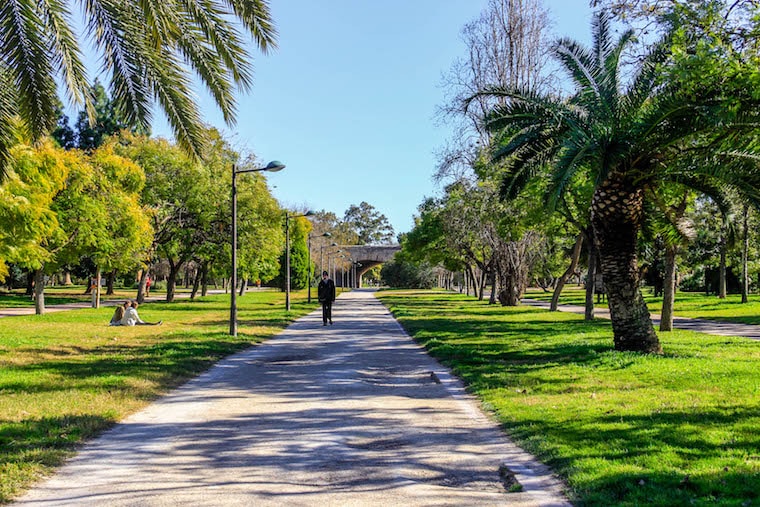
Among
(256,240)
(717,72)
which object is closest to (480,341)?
(717,72)

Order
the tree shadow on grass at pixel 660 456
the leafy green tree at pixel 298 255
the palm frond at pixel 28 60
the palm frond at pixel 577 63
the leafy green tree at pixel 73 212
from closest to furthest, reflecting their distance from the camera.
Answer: the tree shadow on grass at pixel 660 456 → the palm frond at pixel 28 60 → the palm frond at pixel 577 63 → the leafy green tree at pixel 73 212 → the leafy green tree at pixel 298 255

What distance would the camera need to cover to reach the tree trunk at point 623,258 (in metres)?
12.3

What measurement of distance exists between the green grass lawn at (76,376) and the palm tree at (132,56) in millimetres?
Result: 3100

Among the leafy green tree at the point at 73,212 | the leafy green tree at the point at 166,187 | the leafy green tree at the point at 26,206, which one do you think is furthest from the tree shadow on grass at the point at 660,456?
the leafy green tree at the point at 166,187

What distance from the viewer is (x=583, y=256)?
50.6 meters

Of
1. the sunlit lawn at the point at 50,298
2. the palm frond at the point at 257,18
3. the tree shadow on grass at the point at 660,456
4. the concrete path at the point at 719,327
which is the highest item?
the palm frond at the point at 257,18

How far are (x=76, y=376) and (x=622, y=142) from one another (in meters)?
9.81

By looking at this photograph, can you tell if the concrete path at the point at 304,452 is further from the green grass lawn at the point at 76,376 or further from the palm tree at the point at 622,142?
the palm tree at the point at 622,142

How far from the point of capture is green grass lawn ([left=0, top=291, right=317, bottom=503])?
19.5 ft

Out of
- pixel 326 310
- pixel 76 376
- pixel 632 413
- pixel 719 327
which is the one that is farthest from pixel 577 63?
pixel 326 310

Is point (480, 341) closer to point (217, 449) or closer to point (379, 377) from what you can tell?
point (379, 377)

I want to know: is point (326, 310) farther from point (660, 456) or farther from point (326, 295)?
point (660, 456)

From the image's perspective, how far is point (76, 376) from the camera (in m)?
10.3

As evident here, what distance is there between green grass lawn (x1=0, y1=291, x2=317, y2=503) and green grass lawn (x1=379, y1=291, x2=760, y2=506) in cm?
428
